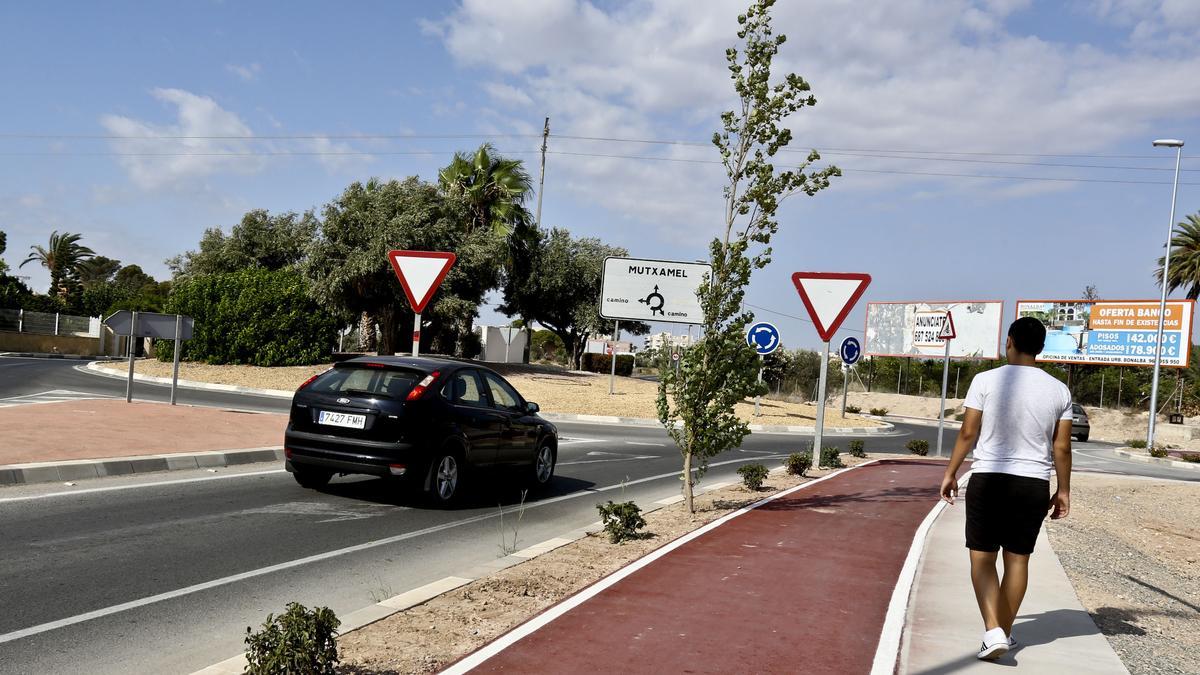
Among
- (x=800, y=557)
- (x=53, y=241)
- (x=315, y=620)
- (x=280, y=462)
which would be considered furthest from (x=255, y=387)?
(x=53, y=241)

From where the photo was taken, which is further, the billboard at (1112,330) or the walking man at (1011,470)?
the billboard at (1112,330)

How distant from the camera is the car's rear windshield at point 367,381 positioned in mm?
9205

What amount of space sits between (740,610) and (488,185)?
1388 inches

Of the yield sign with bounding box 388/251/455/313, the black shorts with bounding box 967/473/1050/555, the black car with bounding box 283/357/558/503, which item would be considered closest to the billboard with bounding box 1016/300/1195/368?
the yield sign with bounding box 388/251/455/313

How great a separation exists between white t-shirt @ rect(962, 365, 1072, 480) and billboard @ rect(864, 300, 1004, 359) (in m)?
51.2

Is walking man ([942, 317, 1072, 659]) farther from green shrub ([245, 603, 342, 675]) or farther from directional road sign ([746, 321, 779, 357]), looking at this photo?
directional road sign ([746, 321, 779, 357])

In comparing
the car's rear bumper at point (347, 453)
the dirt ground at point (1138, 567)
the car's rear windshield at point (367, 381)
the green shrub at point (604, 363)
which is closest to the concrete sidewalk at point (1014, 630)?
the dirt ground at point (1138, 567)

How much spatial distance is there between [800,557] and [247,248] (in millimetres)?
42838

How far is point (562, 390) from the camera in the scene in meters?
31.4

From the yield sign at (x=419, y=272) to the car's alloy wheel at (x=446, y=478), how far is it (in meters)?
2.25

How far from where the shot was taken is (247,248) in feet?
148

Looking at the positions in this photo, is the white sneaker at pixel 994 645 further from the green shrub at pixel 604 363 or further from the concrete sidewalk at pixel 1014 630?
the green shrub at pixel 604 363

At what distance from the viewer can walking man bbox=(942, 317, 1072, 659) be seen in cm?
460

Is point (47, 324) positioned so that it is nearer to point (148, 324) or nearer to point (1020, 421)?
point (148, 324)
